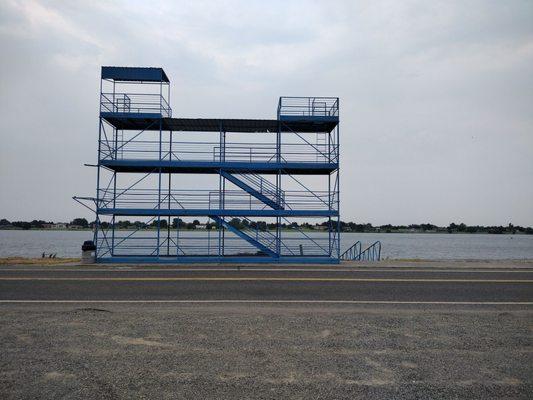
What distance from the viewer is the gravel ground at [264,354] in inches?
195

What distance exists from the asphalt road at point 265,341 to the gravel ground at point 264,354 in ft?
0.08

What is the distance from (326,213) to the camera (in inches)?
840

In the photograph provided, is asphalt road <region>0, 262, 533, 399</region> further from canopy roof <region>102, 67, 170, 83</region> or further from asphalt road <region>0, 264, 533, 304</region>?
canopy roof <region>102, 67, 170, 83</region>

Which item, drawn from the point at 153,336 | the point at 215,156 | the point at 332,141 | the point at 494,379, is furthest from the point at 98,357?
the point at 332,141

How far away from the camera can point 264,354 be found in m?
6.15

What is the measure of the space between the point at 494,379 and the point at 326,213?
16.1m

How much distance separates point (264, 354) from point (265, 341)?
0.64 meters

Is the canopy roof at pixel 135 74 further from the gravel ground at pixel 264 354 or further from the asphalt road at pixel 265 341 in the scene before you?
the gravel ground at pixel 264 354

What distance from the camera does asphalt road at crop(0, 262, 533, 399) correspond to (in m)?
5.02

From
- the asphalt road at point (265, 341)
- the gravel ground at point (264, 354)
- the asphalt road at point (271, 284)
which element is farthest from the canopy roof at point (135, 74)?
the gravel ground at point (264, 354)

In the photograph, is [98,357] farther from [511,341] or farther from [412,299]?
[412,299]

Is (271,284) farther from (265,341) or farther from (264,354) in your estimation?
(264,354)

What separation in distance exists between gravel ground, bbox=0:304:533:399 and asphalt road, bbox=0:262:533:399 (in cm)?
2

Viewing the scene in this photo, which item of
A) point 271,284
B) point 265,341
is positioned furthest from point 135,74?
point 265,341
